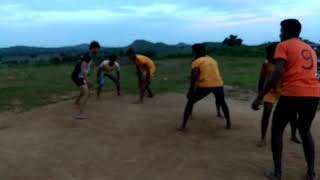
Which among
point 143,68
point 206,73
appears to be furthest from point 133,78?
point 206,73

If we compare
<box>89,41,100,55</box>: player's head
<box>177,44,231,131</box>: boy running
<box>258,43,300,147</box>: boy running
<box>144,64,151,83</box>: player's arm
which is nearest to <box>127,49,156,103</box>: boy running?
<box>144,64,151,83</box>: player's arm

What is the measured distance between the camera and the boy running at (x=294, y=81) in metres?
7.11

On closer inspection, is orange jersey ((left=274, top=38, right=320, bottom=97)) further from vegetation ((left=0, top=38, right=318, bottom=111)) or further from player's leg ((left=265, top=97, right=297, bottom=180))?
vegetation ((left=0, top=38, right=318, bottom=111))

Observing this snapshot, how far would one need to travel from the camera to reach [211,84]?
35.0 ft

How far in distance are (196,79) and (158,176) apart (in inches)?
123

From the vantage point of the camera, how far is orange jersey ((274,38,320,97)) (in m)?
7.11

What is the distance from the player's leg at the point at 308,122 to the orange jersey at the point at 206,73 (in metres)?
3.44

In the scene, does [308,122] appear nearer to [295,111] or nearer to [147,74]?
[295,111]

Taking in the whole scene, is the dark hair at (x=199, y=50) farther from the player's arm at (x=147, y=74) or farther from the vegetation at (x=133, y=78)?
the vegetation at (x=133, y=78)

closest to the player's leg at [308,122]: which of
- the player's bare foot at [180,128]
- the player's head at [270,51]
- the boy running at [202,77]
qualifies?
the player's head at [270,51]

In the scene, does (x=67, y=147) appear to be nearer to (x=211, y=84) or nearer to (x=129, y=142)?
(x=129, y=142)

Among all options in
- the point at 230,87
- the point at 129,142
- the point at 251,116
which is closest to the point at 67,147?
the point at 129,142

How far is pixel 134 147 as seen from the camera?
951 cm

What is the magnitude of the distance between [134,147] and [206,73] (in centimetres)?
197
